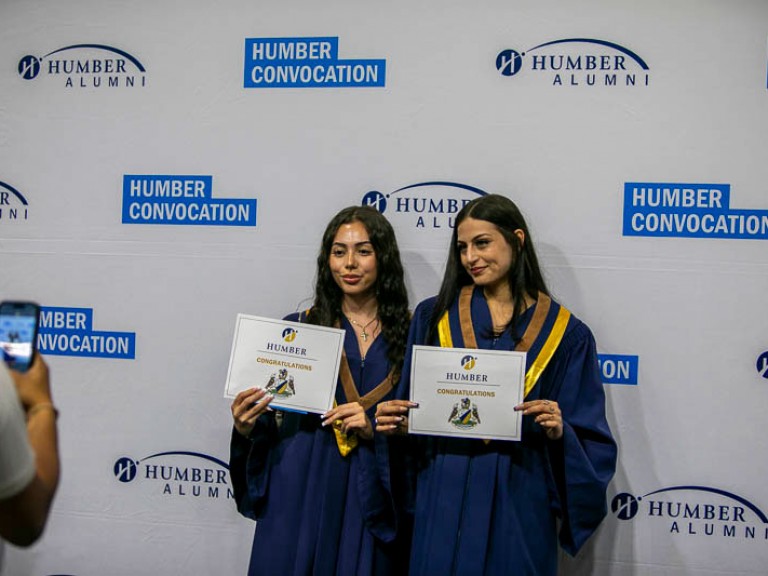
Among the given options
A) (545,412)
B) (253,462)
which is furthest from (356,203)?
(545,412)

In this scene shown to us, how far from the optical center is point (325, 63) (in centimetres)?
334

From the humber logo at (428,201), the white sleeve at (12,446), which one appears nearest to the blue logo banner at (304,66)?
the humber logo at (428,201)

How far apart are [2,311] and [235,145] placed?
6.57 ft

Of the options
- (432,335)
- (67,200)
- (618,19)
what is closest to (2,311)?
(432,335)

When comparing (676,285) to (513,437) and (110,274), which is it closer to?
(513,437)

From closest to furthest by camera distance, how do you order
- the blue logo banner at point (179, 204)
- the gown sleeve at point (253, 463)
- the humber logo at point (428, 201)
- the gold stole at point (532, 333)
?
the gold stole at point (532, 333)
the gown sleeve at point (253, 463)
the humber logo at point (428, 201)
the blue logo banner at point (179, 204)

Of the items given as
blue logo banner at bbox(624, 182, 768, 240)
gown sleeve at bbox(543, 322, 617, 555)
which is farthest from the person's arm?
blue logo banner at bbox(624, 182, 768, 240)

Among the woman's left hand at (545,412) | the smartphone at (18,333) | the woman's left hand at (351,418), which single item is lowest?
the woman's left hand at (351,418)

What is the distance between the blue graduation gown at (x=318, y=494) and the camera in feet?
8.71

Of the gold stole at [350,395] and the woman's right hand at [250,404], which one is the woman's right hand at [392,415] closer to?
the gold stole at [350,395]

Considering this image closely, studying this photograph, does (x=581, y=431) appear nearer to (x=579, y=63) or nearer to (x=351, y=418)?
(x=351, y=418)

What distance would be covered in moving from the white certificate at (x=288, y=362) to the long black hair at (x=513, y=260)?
0.37m

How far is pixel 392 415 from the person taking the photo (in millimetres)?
2537

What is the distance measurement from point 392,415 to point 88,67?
2155mm
